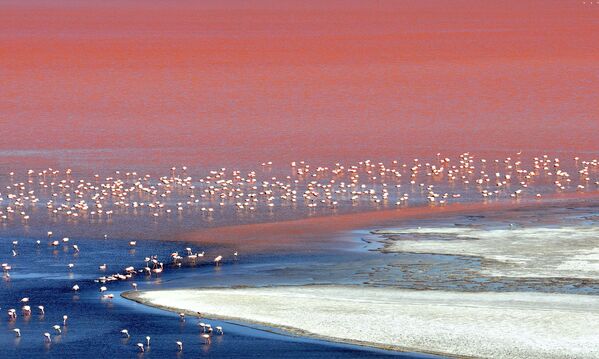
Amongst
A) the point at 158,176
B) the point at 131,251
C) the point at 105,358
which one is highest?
the point at 158,176

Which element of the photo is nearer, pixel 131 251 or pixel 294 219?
pixel 131 251

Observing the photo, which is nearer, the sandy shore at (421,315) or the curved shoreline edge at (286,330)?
the curved shoreline edge at (286,330)

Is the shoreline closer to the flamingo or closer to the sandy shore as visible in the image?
the flamingo

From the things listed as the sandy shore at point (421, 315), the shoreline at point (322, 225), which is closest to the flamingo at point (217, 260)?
the shoreline at point (322, 225)

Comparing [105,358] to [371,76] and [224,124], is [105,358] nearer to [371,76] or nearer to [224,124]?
[224,124]

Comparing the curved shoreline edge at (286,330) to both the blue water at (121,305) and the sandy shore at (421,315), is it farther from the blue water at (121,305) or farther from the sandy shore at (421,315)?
the blue water at (121,305)

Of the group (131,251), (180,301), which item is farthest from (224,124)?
(180,301)
